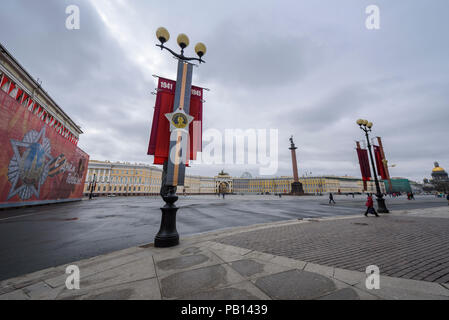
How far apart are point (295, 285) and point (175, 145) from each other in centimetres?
398

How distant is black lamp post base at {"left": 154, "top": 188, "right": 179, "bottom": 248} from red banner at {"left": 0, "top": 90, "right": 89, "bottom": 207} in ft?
52.0

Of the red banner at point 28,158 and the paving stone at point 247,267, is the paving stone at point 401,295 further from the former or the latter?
the red banner at point 28,158

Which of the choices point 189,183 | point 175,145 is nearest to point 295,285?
point 175,145

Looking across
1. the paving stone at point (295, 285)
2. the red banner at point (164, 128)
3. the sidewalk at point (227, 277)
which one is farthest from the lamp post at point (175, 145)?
the paving stone at point (295, 285)

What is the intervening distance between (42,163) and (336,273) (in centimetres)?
2353

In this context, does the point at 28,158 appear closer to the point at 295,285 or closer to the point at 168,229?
the point at 168,229

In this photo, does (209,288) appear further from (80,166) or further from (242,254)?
(80,166)

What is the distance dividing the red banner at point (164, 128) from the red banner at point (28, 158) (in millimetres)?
15115

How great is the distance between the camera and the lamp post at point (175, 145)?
4387mm

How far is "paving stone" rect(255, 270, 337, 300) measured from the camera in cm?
205

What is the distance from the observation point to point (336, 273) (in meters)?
2.64

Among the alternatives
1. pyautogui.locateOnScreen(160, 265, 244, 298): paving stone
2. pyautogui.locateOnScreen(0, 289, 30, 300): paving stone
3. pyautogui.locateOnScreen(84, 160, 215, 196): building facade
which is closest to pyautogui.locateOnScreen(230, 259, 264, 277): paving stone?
pyautogui.locateOnScreen(160, 265, 244, 298): paving stone

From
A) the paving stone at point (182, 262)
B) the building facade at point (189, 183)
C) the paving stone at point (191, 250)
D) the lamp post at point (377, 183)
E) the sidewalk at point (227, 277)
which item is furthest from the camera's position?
the building facade at point (189, 183)

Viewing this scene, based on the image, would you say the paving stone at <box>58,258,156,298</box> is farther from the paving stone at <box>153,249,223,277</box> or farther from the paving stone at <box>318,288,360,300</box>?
→ the paving stone at <box>318,288,360,300</box>
